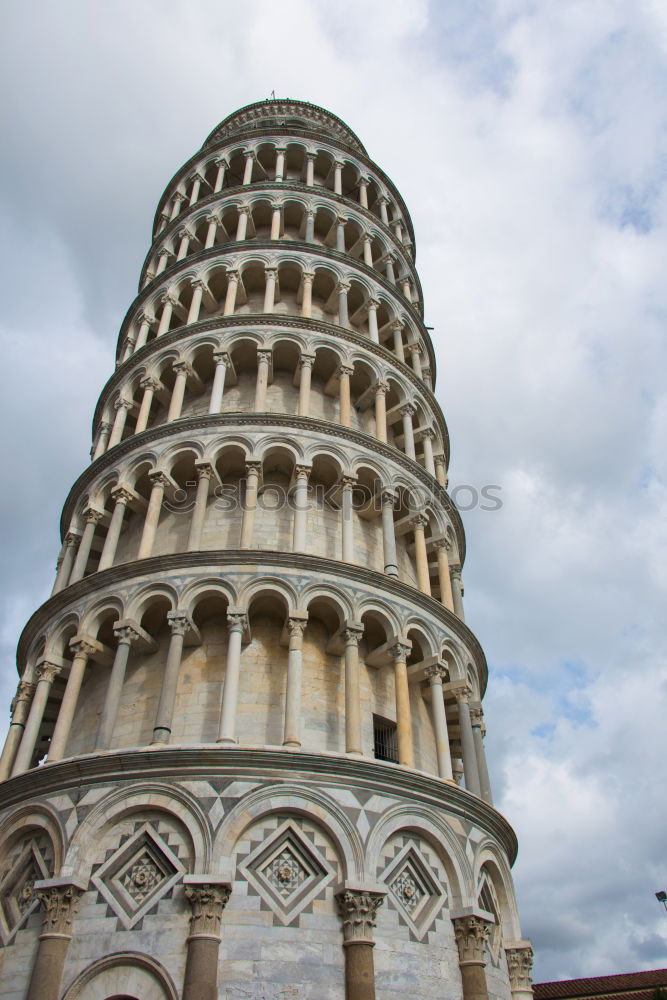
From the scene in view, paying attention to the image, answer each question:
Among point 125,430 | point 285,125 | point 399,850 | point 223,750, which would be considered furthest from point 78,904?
point 285,125

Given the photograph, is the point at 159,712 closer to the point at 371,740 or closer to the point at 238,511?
the point at 371,740

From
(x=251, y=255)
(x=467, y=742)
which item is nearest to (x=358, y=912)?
(x=467, y=742)

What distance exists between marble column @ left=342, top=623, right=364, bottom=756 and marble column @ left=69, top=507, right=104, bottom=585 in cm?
658

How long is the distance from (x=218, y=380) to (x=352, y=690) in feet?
30.2

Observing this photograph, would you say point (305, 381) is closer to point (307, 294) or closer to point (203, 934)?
point (307, 294)

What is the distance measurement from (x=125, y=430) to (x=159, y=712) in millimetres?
11072

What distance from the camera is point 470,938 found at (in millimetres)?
12977

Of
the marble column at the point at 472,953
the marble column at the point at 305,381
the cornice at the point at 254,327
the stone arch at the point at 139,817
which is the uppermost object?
the cornice at the point at 254,327

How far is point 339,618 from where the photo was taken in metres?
16.0

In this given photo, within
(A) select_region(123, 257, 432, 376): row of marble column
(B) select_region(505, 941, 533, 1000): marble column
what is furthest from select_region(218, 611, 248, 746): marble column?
(A) select_region(123, 257, 432, 376): row of marble column

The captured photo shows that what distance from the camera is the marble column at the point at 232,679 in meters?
13.5

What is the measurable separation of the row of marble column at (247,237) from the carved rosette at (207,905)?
18.5 metres

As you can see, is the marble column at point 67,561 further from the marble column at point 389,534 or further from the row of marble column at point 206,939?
the row of marble column at point 206,939

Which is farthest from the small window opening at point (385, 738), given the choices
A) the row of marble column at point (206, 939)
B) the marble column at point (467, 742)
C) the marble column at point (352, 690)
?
the row of marble column at point (206, 939)
